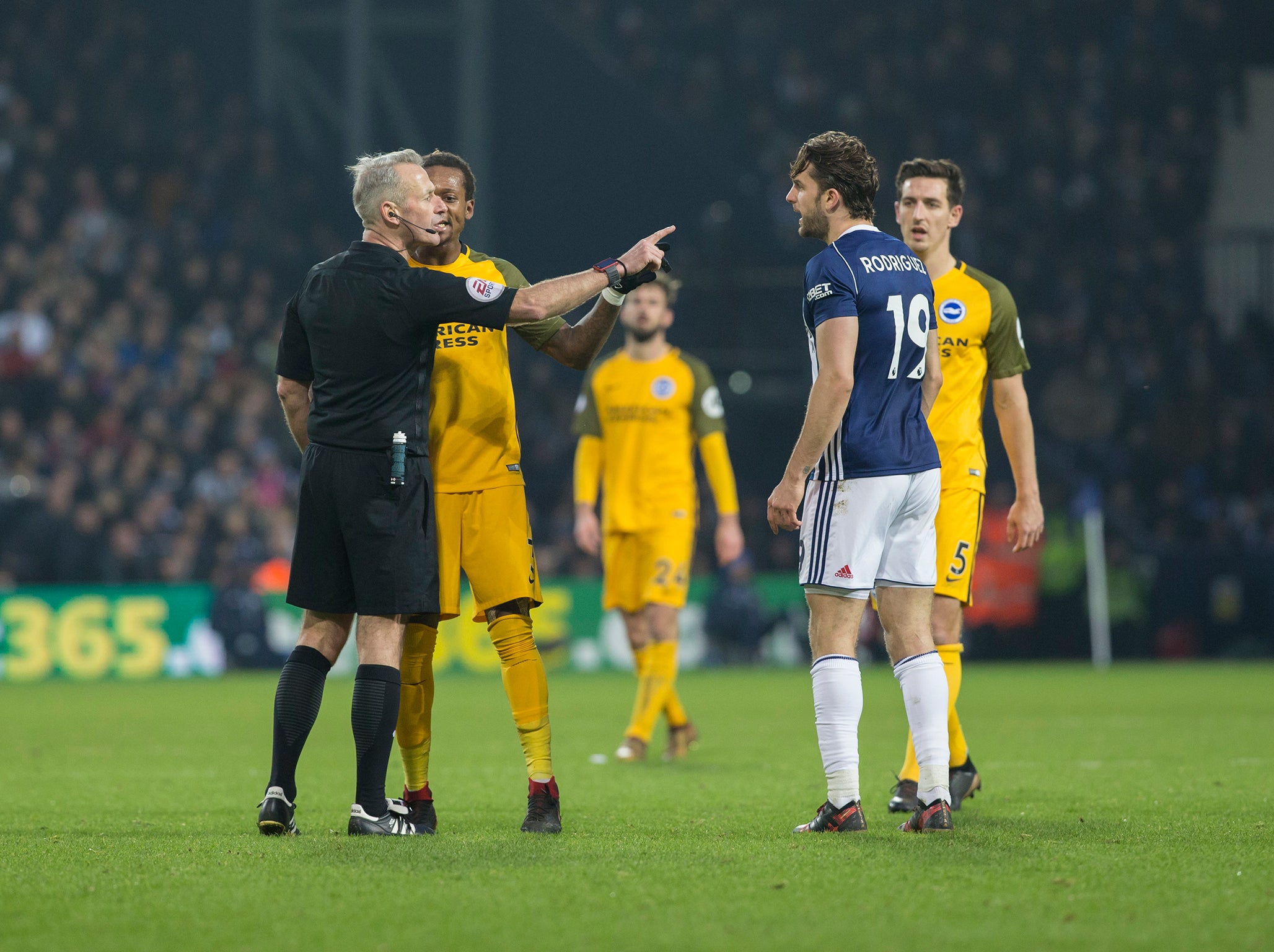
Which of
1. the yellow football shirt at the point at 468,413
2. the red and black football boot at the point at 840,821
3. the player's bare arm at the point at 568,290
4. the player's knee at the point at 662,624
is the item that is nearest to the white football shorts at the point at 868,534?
the red and black football boot at the point at 840,821

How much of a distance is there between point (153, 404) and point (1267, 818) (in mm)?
15118

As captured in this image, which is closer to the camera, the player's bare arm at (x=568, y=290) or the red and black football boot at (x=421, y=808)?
the player's bare arm at (x=568, y=290)

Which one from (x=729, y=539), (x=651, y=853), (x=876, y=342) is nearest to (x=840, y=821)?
(x=651, y=853)

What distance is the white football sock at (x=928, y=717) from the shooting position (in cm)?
497

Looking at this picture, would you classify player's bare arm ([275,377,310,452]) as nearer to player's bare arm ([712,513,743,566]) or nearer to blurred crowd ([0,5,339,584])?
player's bare arm ([712,513,743,566])

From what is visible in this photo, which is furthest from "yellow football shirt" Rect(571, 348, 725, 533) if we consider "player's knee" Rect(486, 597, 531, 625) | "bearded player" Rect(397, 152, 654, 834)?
"player's knee" Rect(486, 597, 531, 625)

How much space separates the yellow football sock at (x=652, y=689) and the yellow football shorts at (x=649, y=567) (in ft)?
0.98

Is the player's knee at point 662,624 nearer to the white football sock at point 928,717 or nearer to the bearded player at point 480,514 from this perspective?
the bearded player at point 480,514

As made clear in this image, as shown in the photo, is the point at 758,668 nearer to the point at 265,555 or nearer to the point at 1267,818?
the point at 265,555

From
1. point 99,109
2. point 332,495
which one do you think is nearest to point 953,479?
point 332,495

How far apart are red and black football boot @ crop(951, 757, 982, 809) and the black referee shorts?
2188 millimetres

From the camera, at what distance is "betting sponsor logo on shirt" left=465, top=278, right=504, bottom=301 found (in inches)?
189

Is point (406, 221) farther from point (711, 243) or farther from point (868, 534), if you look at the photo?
point (711, 243)

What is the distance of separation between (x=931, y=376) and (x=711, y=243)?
14.3 metres
